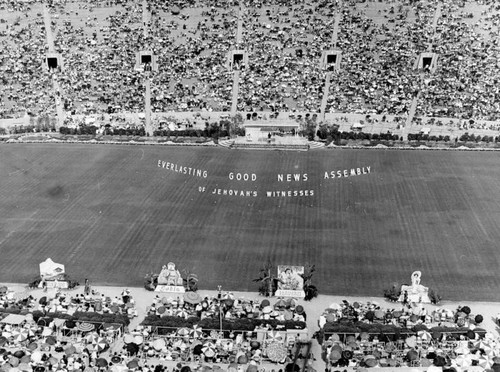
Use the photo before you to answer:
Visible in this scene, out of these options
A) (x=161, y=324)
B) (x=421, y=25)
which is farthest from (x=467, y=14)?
(x=161, y=324)

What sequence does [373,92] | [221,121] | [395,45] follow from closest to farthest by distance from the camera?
[221,121], [373,92], [395,45]

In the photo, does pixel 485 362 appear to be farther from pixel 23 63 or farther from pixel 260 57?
pixel 23 63

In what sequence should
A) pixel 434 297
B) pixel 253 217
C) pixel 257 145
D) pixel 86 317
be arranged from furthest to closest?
pixel 257 145 < pixel 253 217 < pixel 434 297 < pixel 86 317

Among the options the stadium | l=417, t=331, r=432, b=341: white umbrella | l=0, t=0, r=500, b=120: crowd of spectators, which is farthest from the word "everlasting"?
l=417, t=331, r=432, b=341: white umbrella

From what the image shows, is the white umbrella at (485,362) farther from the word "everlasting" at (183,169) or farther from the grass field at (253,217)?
the word "everlasting" at (183,169)

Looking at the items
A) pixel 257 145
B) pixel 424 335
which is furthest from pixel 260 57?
pixel 424 335

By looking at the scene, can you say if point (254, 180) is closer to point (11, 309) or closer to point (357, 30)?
point (11, 309)

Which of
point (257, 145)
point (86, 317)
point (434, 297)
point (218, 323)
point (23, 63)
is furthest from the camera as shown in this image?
point (23, 63)
